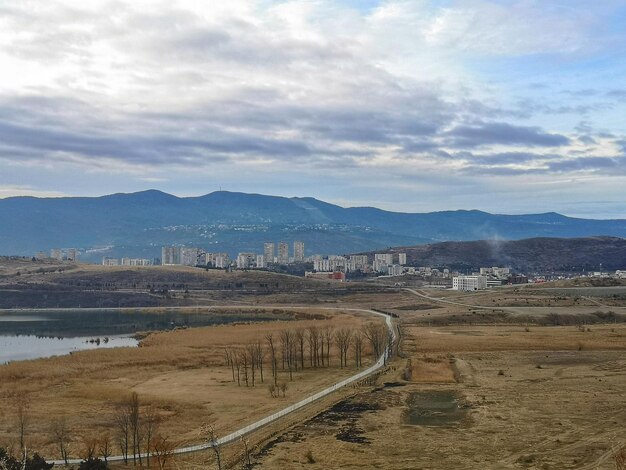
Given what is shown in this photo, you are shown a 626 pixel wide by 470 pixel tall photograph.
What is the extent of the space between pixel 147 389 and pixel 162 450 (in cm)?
2012

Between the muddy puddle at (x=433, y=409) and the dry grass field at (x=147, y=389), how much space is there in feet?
24.0

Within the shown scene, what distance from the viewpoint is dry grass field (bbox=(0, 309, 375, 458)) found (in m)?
36.4

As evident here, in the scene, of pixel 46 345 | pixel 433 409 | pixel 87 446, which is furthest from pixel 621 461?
pixel 46 345

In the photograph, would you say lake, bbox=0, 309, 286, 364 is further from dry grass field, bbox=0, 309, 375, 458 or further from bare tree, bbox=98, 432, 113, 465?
bare tree, bbox=98, 432, 113, 465

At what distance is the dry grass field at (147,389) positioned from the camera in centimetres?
3644

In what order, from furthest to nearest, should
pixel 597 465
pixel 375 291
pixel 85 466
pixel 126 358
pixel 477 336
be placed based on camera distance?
pixel 375 291, pixel 477 336, pixel 126 358, pixel 597 465, pixel 85 466

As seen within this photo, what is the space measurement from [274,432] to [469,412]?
12.3 metres

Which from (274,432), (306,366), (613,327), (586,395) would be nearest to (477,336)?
(613,327)

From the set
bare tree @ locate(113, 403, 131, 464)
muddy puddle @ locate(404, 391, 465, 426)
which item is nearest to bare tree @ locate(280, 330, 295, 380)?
muddy puddle @ locate(404, 391, 465, 426)

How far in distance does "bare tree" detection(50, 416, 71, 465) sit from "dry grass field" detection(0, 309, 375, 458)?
379 mm

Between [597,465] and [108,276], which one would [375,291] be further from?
[597,465]

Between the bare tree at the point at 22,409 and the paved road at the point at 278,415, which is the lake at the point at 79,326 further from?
the paved road at the point at 278,415

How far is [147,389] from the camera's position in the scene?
47.6m

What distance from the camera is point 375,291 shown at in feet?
518
